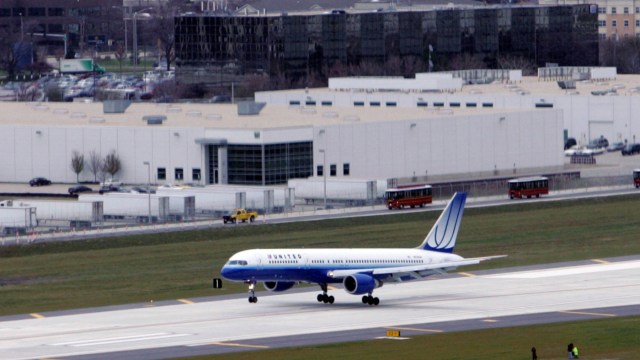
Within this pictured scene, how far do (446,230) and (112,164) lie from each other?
81.2m

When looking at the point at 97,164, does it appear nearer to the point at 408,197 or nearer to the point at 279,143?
the point at 279,143

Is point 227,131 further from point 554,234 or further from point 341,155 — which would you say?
point 554,234

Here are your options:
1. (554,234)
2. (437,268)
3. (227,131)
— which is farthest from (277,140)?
(437,268)

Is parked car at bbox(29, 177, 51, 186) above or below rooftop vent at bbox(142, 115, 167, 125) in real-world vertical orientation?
below

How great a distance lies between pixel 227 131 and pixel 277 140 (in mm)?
5201

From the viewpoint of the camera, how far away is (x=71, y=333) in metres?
82.0

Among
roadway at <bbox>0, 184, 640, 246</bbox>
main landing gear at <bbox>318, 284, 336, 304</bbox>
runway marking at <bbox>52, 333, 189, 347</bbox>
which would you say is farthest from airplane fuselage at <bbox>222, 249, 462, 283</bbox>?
roadway at <bbox>0, 184, 640, 246</bbox>

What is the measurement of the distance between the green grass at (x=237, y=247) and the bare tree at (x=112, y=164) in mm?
36214

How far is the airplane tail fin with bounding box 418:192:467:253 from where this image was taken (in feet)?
308

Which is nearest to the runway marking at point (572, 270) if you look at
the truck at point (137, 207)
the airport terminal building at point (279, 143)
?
the truck at point (137, 207)

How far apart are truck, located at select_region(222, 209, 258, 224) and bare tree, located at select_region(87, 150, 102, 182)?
32098 millimetres

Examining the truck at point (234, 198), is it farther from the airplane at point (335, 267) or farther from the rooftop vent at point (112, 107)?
the airplane at point (335, 267)

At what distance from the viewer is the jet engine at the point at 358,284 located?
289 ft

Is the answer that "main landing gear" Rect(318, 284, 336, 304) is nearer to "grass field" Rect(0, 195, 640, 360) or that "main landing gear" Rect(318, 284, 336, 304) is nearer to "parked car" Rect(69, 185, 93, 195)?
"grass field" Rect(0, 195, 640, 360)
